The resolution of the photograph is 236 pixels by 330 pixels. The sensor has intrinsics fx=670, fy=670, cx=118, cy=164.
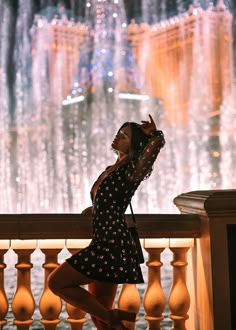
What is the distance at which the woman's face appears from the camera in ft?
11.6

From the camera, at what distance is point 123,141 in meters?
3.56

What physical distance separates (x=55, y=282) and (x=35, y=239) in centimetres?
47

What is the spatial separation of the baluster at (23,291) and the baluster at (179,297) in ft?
2.64

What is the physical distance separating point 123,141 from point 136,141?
0.25 ft

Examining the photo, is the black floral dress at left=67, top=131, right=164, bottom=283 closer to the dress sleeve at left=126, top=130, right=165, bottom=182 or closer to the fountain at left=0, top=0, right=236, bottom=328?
the dress sleeve at left=126, top=130, right=165, bottom=182

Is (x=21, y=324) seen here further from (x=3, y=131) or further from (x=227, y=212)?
(x=3, y=131)

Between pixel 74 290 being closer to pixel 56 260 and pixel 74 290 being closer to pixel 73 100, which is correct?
pixel 56 260

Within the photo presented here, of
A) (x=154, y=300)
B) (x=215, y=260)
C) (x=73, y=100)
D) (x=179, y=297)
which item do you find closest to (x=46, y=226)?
(x=154, y=300)

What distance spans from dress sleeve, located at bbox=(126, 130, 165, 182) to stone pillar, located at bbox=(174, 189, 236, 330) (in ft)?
1.65

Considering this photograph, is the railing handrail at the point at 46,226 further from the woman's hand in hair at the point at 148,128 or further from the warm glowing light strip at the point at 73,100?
the warm glowing light strip at the point at 73,100

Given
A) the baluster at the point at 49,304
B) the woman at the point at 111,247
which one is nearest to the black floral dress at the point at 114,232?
the woman at the point at 111,247

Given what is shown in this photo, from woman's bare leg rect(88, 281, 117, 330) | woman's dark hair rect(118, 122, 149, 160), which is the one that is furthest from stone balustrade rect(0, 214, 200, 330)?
woman's dark hair rect(118, 122, 149, 160)

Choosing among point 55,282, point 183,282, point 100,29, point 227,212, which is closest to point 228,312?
point 183,282

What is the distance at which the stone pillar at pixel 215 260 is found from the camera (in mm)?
3752
